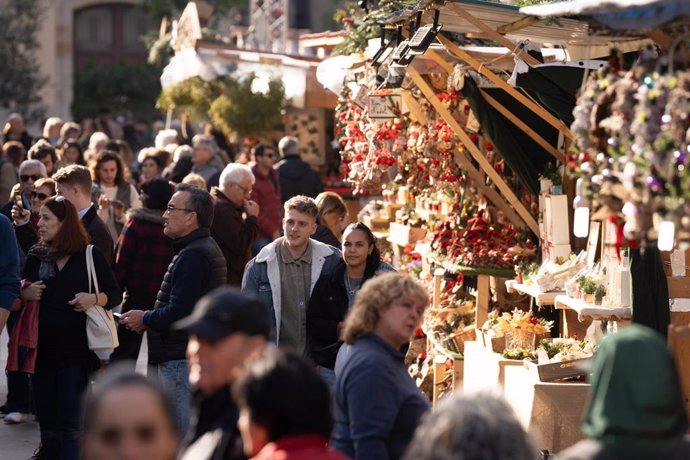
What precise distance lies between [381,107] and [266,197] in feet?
8.92

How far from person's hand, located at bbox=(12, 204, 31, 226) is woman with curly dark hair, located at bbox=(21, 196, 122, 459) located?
193 centimetres

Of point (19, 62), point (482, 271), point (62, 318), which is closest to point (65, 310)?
point (62, 318)

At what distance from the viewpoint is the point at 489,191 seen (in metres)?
9.84

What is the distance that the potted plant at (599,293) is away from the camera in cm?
797

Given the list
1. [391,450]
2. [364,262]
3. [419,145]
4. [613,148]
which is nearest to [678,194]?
[613,148]

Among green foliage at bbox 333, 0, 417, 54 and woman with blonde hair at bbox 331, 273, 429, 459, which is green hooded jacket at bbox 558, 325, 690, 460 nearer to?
woman with blonde hair at bbox 331, 273, 429, 459

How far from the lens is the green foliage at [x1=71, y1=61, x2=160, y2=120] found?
33.4m

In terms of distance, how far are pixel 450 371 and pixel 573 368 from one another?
2137mm

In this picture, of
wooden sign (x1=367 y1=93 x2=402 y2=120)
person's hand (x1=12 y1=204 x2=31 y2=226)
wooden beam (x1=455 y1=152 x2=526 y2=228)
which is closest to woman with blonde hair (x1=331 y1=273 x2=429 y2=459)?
wooden beam (x1=455 y1=152 x2=526 y2=228)

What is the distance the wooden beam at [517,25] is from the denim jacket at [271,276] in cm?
169

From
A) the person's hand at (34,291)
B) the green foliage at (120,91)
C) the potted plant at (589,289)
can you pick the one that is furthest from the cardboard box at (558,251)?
the green foliage at (120,91)

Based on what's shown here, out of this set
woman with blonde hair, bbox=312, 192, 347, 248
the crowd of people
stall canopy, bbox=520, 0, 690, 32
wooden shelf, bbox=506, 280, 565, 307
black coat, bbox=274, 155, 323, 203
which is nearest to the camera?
the crowd of people

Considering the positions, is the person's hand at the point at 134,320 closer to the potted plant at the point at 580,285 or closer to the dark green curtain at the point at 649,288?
the potted plant at the point at 580,285

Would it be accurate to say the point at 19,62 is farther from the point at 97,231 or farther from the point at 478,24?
the point at 478,24
